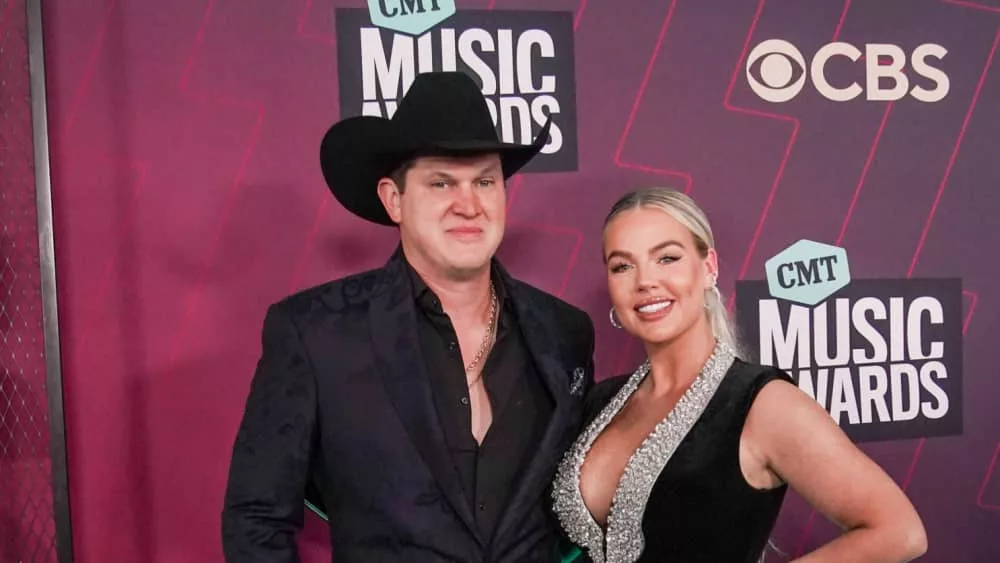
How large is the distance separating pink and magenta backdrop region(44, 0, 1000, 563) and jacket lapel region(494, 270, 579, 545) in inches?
20.4

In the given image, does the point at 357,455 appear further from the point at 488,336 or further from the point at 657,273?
the point at 657,273

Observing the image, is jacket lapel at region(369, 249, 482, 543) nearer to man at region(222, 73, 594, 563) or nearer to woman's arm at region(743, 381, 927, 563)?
man at region(222, 73, 594, 563)

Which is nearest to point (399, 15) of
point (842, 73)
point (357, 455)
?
point (357, 455)

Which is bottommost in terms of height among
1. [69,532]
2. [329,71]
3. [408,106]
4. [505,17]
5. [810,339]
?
[69,532]

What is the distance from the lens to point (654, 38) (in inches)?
84.5

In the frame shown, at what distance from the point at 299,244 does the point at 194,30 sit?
1.87 ft

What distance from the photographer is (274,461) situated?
1.36 meters

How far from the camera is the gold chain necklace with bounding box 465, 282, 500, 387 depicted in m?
1.52

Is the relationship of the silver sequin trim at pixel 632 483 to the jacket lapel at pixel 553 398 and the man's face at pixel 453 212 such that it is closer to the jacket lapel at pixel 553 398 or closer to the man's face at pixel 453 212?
the jacket lapel at pixel 553 398

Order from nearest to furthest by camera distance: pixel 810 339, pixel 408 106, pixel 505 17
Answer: pixel 408 106, pixel 505 17, pixel 810 339

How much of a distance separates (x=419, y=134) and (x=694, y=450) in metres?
0.74

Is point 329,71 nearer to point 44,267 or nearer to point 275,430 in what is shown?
point 44,267

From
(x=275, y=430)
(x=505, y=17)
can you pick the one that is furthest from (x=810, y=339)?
(x=275, y=430)

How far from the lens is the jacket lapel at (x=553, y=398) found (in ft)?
4.64
